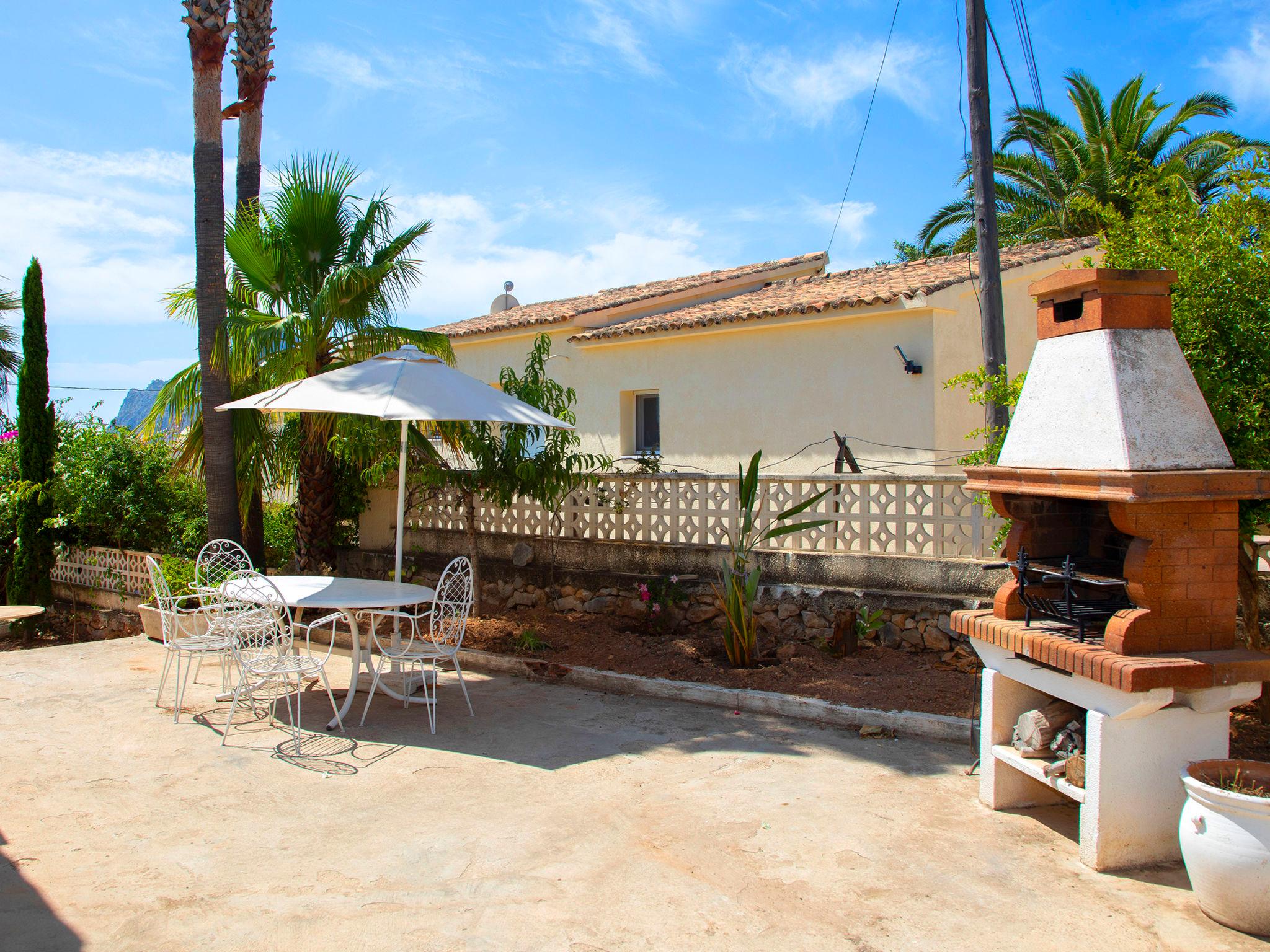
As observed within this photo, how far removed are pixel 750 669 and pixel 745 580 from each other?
0.80m

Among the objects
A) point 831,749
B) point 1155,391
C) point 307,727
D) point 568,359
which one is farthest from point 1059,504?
point 568,359

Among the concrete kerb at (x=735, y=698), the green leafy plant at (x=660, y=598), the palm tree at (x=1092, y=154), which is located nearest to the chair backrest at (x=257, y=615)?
the concrete kerb at (x=735, y=698)

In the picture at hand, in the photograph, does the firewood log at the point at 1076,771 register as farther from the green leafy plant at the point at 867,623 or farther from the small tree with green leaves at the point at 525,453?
the small tree with green leaves at the point at 525,453

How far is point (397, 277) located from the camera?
29.5 ft

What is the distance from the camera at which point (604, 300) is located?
55.7 ft

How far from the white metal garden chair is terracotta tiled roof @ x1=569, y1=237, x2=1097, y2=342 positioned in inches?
268

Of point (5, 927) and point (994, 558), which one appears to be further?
point (994, 558)

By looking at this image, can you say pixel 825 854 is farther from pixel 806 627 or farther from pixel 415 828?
pixel 806 627

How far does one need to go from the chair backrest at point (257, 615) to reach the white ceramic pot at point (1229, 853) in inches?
199

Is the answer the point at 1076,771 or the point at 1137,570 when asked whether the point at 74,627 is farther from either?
the point at 1137,570

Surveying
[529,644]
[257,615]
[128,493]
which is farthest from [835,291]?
[128,493]

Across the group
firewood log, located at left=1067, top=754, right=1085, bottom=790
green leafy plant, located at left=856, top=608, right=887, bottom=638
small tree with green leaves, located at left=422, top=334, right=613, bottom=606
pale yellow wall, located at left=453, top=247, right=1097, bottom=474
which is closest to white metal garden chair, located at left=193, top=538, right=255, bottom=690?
small tree with green leaves, located at left=422, top=334, right=613, bottom=606

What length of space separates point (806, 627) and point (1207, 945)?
4442 millimetres

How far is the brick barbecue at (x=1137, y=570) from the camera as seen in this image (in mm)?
3920
